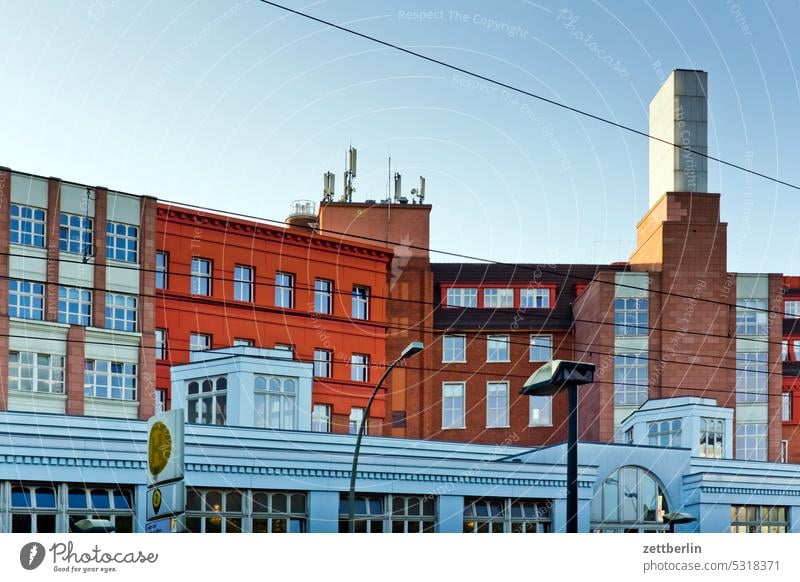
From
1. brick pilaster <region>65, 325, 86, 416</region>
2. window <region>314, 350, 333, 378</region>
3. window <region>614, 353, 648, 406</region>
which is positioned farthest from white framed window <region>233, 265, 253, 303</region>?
A: window <region>614, 353, 648, 406</region>

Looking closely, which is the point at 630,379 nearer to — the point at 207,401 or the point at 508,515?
the point at 207,401

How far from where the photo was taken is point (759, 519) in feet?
57.9

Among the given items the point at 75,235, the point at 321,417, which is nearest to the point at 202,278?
the point at 75,235

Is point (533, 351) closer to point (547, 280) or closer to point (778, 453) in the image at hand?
point (547, 280)

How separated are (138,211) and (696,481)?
336 inches

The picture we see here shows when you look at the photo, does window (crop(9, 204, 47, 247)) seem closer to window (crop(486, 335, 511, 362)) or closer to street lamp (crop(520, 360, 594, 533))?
street lamp (crop(520, 360, 594, 533))

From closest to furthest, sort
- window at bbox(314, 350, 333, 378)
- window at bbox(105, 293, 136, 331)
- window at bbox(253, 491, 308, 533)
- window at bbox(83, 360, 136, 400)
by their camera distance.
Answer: window at bbox(253, 491, 308, 533), window at bbox(83, 360, 136, 400), window at bbox(105, 293, 136, 331), window at bbox(314, 350, 333, 378)

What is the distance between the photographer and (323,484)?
1497 centimetres

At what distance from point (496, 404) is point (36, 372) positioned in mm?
10019

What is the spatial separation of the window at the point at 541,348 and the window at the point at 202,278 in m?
7.82

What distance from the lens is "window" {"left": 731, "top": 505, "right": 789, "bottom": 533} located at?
17.5m

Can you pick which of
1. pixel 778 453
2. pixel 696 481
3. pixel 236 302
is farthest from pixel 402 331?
pixel 696 481

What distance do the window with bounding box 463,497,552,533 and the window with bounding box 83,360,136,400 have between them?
293 inches
